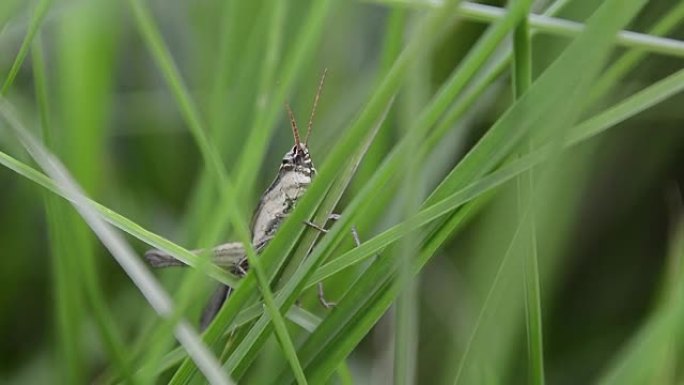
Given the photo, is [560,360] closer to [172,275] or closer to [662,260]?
[662,260]

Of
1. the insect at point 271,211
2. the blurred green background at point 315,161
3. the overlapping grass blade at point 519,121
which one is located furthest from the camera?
the blurred green background at point 315,161

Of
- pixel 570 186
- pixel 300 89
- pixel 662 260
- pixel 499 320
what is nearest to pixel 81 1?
pixel 300 89

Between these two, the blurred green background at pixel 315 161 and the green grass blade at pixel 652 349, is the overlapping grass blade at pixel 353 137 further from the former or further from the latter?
the blurred green background at pixel 315 161

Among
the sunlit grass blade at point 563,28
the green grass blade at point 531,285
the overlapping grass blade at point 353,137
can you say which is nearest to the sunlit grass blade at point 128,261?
the overlapping grass blade at point 353,137

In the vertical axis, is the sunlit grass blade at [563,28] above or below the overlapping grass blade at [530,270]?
above

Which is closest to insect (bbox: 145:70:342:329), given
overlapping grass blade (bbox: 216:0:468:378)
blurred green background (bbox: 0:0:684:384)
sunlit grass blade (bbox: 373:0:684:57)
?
blurred green background (bbox: 0:0:684:384)

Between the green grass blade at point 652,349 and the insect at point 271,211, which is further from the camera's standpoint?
the insect at point 271,211

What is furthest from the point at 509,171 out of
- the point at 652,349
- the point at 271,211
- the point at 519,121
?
the point at 271,211
